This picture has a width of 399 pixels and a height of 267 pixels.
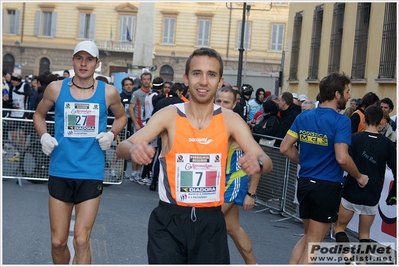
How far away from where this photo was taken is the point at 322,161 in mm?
Answer: 6891

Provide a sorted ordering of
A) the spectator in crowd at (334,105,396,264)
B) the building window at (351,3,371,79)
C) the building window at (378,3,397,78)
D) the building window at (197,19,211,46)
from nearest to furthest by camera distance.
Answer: the spectator in crowd at (334,105,396,264)
the building window at (378,3,397,78)
the building window at (351,3,371,79)
the building window at (197,19,211,46)

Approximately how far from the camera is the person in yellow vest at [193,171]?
474 centimetres

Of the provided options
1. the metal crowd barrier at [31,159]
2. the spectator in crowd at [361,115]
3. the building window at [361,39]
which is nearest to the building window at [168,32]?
the building window at [361,39]

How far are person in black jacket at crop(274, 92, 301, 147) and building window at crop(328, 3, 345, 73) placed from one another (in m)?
9.96

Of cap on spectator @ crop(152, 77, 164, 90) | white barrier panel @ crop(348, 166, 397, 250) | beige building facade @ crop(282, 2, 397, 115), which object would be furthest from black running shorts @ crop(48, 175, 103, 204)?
beige building facade @ crop(282, 2, 397, 115)

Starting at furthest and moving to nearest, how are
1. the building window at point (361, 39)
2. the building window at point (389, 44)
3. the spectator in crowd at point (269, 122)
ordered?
1. the building window at point (361, 39)
2. the building window at point (389, 44)
3. the spectator in crowd at point (269, 122)

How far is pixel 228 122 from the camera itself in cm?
488

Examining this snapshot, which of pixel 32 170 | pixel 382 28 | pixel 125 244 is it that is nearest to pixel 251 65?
pixel 382 28

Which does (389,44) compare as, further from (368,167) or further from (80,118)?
(80,118)

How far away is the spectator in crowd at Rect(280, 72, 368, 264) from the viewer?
6852 millimetres

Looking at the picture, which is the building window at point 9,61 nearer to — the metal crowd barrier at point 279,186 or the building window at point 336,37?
the building window at point 336,37

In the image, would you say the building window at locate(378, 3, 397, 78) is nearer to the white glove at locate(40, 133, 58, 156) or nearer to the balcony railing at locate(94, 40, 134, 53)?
the white glove at locate(40, 133, 58, 156)

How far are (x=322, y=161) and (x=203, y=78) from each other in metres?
2.42

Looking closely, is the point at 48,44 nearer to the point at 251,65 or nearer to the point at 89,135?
the point at 251,65
